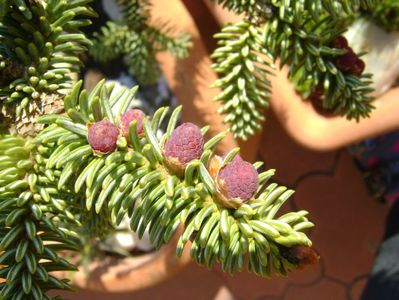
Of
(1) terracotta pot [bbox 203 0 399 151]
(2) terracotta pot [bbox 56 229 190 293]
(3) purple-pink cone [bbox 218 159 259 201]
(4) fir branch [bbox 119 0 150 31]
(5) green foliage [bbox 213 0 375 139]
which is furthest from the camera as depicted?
(2) terracotta pot [bbox 56 229 190 293]

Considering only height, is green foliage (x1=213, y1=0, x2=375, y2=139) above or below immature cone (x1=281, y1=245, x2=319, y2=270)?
above

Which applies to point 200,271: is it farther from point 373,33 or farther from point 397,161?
point 373,33

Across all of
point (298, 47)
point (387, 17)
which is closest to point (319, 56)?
point (298, 47)

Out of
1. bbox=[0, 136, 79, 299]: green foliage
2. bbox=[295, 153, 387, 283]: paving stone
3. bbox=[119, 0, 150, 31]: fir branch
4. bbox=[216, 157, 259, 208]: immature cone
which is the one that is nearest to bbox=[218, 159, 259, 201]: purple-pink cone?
bbox=[216, 157, 259, 208]: immature cone

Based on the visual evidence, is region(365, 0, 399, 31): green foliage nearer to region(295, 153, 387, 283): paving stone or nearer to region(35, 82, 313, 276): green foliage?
region(295, 153, 387, 283): paving stone

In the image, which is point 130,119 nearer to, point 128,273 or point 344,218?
point 128,273
